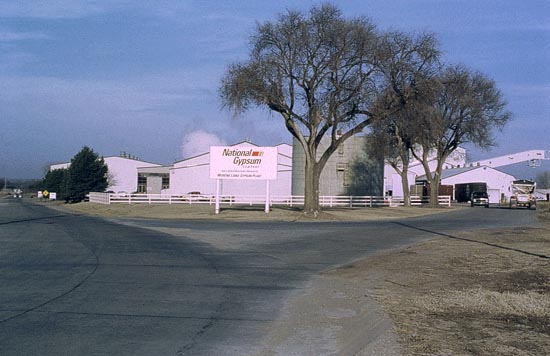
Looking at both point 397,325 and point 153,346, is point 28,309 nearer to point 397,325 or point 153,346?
point 153,346

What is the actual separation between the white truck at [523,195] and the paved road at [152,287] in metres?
42.9

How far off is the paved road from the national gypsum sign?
66.2 feet

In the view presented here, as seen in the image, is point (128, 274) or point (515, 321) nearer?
A: point (515, 321)

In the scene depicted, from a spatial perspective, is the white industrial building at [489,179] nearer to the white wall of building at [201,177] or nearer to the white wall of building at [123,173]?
the white wall of building at [201,177]

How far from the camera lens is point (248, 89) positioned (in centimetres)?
4078

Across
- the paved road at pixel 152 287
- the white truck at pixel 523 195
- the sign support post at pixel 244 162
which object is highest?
the sign support post at pixel 244 162

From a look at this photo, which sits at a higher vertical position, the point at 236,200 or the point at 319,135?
the point at 319,135

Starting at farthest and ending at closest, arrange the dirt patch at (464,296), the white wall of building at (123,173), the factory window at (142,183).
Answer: the white wall of building at (123,173)
the factory window at (142,183)
the dirt patch at (464,296)

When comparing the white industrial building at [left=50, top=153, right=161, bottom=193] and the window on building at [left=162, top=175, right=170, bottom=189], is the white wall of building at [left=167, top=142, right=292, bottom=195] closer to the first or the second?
the window on building at [left=162, top=175, right=170, bottom=189]

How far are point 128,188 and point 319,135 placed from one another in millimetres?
76891

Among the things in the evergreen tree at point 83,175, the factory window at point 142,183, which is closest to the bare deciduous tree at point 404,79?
the evergreen tree at point 83,175

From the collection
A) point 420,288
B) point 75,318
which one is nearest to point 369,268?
point 420,288

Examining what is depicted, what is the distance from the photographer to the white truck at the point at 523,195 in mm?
65375

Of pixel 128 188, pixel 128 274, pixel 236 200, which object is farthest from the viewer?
pixel 128 188
